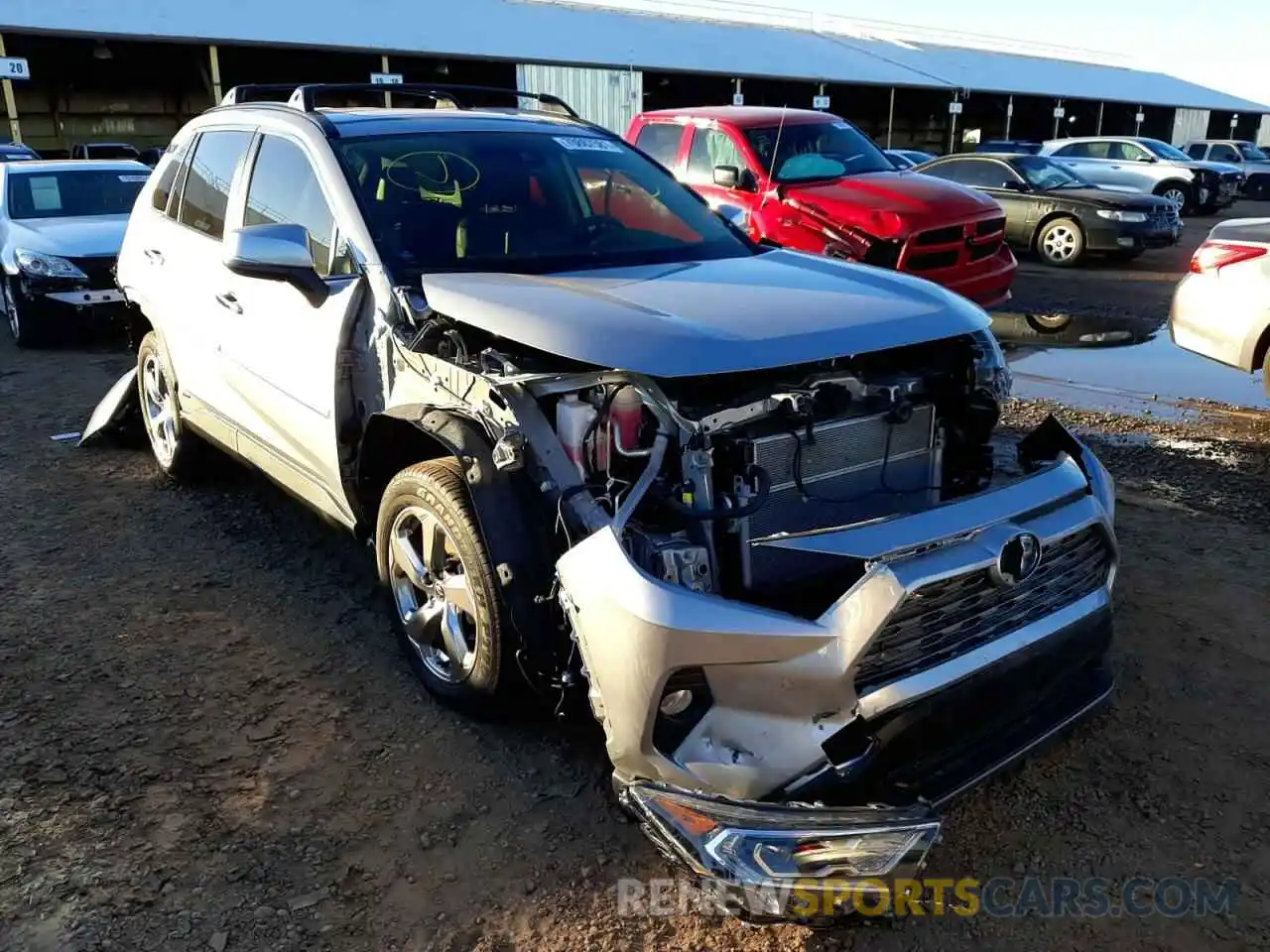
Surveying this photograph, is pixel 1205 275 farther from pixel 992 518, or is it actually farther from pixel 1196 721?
pixel 992 518

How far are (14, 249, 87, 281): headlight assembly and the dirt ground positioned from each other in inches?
226

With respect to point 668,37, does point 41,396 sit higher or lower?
lower

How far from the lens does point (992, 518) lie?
2615 millimetres

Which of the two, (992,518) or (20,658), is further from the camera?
(20,658)

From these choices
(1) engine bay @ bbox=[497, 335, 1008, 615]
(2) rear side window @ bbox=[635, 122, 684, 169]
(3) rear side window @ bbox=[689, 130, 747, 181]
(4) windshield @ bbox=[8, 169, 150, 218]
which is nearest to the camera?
(1) engine bay @ bbox=[497, 335, 1008, 615]

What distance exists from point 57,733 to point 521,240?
2349 mm

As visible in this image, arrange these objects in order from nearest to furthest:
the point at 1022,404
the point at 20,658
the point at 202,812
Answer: the point at 202,812 → the point at 20,658 → the point at 1022,404

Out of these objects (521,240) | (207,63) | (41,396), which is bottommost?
(41,396)

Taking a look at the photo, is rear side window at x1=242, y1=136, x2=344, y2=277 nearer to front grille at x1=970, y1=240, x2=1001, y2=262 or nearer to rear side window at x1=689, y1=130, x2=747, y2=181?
rear side window at x1=689, y1=130, x2=747, y2=181

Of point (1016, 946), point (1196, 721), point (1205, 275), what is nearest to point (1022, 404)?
point (1205, 275)

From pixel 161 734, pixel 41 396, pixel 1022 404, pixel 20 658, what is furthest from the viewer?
pixel 41 396

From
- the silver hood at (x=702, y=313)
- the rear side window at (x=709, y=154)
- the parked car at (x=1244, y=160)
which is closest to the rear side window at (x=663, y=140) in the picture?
the rear side window at (x=709, y=154)

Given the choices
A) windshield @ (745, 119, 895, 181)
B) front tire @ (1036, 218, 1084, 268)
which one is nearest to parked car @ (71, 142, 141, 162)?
windshield @ (745, 119, 895, 181)

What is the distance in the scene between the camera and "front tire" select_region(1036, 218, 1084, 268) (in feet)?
45.3
